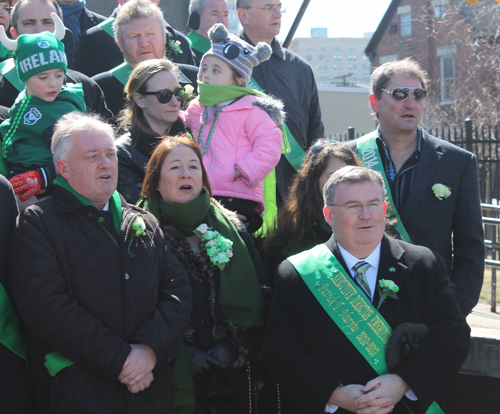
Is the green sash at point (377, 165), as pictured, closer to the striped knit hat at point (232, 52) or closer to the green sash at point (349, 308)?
the green sash at point (349, 308)

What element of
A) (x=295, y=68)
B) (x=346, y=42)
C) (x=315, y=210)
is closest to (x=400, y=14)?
(x=295, y=68)

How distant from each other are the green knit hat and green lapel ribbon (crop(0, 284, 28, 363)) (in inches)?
55.6

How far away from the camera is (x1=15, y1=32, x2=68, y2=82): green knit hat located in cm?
333

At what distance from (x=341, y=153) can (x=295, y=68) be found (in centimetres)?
165

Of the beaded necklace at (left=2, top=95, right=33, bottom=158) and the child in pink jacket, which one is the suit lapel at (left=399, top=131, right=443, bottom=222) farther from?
the beaded necklace at (left=2, top=95, right=33, bottom=158)

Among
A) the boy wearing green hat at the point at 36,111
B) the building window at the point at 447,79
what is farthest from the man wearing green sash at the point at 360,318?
the building window at the point at 447,79

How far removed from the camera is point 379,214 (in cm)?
276

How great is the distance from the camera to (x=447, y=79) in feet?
75.1

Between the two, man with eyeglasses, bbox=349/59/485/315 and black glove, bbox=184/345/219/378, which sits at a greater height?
man with eyeglasses, bbox=349/59/485/315

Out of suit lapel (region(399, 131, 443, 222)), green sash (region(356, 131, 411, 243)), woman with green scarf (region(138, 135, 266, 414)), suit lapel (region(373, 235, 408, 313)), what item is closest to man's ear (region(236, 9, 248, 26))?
green sash (region(356, 131, 411, 243))

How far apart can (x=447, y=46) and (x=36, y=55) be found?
73.6 feet

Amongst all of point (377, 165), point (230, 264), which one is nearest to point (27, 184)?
point (230, 264)

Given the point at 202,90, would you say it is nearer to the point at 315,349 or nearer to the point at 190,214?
the point at 190,214

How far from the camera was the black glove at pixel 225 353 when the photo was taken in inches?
115
